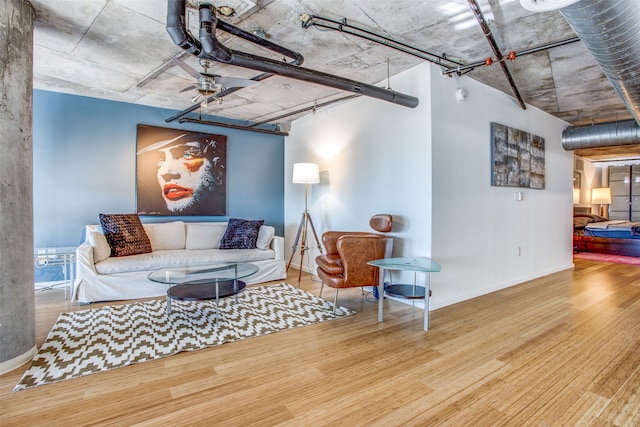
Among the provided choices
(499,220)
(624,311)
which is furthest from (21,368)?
(624,311)

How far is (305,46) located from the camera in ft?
10.3

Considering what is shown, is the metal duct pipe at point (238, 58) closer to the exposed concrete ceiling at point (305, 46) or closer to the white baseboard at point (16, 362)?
the exposed concrete ceiling at point (305, 46)

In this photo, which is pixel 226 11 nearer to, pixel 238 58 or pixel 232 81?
pixel 238 58

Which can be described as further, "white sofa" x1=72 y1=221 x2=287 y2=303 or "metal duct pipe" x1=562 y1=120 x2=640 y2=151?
"metal duct pipe" x1=562 y1=120 x2=640 y2=151

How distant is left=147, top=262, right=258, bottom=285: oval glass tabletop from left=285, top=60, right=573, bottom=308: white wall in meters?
1.83

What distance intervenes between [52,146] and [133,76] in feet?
5.29

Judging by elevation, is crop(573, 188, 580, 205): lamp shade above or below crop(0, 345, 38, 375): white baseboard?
above

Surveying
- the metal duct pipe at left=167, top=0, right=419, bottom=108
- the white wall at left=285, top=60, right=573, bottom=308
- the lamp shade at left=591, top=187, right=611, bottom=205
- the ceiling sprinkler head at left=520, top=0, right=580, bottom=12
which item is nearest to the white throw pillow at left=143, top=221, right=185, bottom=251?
the white wall at left=285, top=60, right=573, bottom=308

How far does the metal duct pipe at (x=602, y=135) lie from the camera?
4988mm

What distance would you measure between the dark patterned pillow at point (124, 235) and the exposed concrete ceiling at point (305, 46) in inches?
68.1

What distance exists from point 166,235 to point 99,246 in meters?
0.97

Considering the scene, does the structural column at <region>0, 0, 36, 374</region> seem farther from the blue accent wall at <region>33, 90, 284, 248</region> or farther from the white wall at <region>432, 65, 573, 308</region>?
the white wall at <region>432, 65, 573, 308</region>

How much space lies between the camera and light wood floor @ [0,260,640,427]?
1.74 meters

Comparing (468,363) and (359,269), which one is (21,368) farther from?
(468,363)
